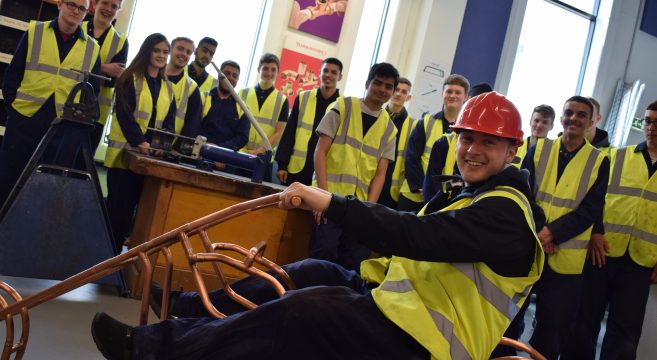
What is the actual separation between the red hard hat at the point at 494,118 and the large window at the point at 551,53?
5.82m

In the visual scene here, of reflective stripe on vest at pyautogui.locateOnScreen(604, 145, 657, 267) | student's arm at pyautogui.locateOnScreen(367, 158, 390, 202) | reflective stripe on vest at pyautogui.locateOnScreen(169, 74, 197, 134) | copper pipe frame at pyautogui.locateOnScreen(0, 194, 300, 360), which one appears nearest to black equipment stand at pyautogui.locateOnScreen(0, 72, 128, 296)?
reflective stripe on vest at pyautogui.locateOnScreen(169, 74, 197, 134)

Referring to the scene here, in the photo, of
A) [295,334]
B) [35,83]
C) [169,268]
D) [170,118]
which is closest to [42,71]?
[35,83]

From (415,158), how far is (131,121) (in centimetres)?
186

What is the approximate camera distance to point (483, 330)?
160 cm

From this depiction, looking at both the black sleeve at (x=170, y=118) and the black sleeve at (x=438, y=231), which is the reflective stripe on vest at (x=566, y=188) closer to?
the black sleeve at (x=438, y=231)

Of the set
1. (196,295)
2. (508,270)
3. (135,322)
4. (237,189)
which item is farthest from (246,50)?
(508,270)

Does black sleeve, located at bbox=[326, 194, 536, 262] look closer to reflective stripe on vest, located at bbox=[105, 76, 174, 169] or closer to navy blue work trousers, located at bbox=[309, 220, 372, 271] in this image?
navy blue work trousers, located at bbox=[309, 220, 372, 271]

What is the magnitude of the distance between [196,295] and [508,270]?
962 millimetres

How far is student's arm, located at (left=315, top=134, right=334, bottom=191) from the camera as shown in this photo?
3.53 m

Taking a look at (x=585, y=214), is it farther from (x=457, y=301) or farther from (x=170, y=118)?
(x=170, y=118)

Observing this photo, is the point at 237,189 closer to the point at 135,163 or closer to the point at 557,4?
the point at 135,163

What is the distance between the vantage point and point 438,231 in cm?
161

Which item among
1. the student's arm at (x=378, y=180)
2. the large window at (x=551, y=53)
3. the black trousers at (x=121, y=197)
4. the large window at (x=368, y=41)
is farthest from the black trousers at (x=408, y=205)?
the large window at (x=551, y=53)

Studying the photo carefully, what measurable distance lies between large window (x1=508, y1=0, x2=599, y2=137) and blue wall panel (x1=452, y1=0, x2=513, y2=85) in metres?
0.48
